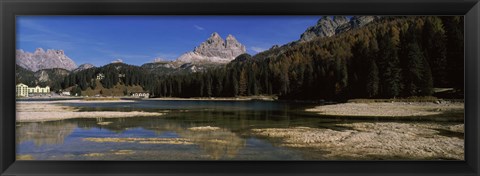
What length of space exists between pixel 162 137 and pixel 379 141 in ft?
13.8

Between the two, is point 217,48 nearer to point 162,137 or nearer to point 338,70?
point 162,137

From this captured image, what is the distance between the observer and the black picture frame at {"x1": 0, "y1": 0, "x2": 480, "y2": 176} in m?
3.93

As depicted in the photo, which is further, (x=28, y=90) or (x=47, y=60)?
(x=47, y=60)

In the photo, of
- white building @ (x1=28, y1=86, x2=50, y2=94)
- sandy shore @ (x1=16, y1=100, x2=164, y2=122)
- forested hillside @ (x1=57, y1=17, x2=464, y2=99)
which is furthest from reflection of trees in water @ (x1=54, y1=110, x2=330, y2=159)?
white building @ (x1=28, y1=86, x2=50, y2=94)

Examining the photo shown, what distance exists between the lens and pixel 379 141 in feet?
20.7

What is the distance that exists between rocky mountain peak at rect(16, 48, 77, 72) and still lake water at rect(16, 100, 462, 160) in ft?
3.29

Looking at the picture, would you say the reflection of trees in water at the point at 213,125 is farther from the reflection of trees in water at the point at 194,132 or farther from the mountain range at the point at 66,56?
the mountain range at the point at 66,56

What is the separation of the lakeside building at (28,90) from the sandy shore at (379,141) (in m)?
4.27

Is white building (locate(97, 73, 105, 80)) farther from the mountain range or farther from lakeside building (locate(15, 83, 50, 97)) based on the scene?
lakeside building (locate(15, 83, 50, 97))

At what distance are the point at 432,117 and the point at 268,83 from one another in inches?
183

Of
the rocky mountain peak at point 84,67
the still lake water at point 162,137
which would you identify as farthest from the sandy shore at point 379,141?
the rocky mountain peak at point 84,67

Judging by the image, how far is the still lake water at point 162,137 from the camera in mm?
5656

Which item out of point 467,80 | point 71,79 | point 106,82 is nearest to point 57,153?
point 71,79
